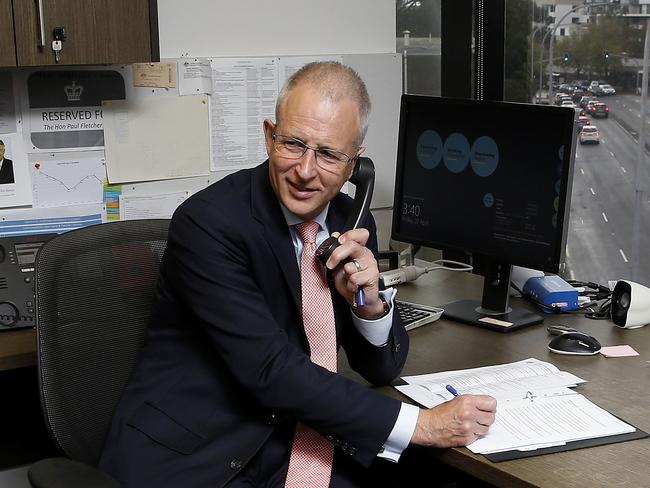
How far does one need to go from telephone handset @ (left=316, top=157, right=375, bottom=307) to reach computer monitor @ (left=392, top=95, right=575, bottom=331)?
391 millimetres

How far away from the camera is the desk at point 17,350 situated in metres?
2.18

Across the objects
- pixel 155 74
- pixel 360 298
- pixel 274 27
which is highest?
pixel 274 27

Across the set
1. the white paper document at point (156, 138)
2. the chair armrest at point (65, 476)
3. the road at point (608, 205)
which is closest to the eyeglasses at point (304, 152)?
the chair armrest at point (65, 476)

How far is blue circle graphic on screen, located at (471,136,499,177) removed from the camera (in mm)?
2340

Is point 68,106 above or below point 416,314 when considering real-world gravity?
above

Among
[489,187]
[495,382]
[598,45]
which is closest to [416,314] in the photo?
[489,187]

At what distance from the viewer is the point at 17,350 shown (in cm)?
221

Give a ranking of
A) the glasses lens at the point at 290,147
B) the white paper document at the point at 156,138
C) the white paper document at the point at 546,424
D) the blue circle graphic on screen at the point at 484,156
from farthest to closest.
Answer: the white paper document at the point at 156,138, the blue circle graphic on screen at the point at 484,156, the glasses lens at the point at 290,147, the white paper document at the point at 546,424

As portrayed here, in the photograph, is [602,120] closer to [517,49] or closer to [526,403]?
[517,49]

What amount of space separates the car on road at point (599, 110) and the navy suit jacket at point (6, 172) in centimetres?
172

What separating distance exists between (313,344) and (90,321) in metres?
0.47

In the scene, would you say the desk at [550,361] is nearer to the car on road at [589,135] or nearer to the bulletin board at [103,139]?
the car on road at [589,135]

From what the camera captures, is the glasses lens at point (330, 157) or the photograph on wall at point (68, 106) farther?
the photograph on wall at point (68, 106)

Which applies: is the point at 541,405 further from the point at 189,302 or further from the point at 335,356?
the point at 189,302
